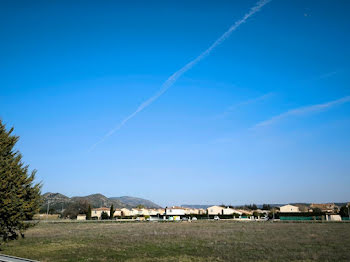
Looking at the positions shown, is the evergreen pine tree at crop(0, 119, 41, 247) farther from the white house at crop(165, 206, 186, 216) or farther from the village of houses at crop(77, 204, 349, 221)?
the white house at crop(165, 206, 186, 216)

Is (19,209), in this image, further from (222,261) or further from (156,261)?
(222,261)

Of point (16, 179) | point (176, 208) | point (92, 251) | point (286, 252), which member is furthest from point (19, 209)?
point (176, 208)

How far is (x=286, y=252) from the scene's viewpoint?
2234 cm

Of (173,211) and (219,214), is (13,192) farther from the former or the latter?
(173,211)

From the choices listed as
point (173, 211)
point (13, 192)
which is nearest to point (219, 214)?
point (173, 211)

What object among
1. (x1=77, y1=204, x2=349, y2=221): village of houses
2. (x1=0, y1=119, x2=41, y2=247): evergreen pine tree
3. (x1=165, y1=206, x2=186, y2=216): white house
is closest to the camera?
(x1=0, y1=119, x2=41, y2=247): evergreen pine tree

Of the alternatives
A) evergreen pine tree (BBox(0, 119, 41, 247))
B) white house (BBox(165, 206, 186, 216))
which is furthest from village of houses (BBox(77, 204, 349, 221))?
evergreen pine tree (BBox(0, 119, 41, 247))

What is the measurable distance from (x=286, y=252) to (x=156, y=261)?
1071 centimetres

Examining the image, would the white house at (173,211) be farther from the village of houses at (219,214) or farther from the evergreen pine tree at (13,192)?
the evergreen pine tree at (13,192)

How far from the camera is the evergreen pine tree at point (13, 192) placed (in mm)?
22562

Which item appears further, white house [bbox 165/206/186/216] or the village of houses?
white house [bbox 165/206/186/216]

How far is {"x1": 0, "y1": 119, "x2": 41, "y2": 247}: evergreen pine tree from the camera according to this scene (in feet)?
74.0

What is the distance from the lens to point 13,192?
2334cm

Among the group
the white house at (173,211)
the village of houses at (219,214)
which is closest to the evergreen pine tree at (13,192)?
the village of houses at (219,214)
